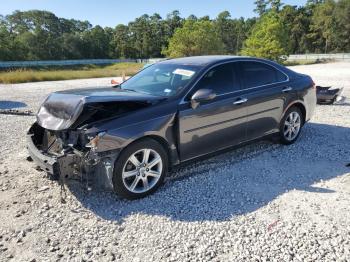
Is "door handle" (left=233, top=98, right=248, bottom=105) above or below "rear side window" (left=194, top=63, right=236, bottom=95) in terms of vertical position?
below

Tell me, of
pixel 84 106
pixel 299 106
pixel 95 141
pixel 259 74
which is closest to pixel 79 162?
pixel 95 141

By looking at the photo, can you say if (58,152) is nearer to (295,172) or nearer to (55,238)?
(55,238)

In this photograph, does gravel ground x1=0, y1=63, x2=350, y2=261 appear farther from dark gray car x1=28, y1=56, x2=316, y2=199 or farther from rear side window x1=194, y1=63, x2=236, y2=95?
rear side window x1=194, y1=63, x2=236, y2=95

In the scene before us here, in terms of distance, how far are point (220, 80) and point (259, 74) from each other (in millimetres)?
945

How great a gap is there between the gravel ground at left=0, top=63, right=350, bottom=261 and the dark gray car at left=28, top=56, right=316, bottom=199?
393mm

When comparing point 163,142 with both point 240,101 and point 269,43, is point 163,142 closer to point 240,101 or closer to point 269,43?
point 240,101

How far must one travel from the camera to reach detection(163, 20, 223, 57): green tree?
53031mm

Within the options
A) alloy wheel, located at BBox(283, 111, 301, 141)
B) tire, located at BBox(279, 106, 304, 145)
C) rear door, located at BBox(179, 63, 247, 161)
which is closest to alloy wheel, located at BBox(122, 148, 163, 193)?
rear door, located at BBox(179, 63, 247, 161)

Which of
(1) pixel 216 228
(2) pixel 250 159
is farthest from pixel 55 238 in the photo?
(2) pixel 250 159

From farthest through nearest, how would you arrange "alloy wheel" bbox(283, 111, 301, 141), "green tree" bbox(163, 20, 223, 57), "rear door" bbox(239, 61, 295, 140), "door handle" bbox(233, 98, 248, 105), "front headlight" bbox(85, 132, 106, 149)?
"green tree" bbox(163, 20, 223, 57) → "alloy wheel" bbox(283, 111, 301, 141) → "rear door" bbox(239, 61, 295, 140) → "door handle" bbox(233, 98, 248, 105) → "front headlight" bbox(85, 132, 106, 149)

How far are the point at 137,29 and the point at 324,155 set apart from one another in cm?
11337

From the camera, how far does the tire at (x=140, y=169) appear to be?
4242mm

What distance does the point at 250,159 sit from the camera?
5.75 meters

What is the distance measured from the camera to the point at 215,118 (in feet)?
16.6
